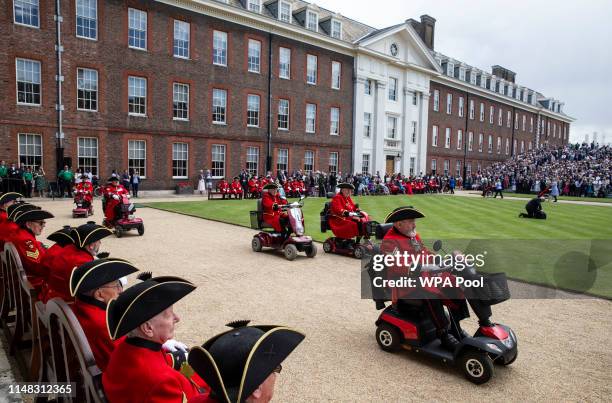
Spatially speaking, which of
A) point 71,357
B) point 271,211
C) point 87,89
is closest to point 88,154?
point 87,89

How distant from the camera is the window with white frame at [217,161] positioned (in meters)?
Result: 29.5

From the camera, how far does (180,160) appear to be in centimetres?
2806

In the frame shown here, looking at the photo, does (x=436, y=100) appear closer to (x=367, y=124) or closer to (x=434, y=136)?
(x=434, y=136)

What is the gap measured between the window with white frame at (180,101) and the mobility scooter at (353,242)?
19569 mm

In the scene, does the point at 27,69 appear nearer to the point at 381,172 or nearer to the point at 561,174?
the point at 381,172

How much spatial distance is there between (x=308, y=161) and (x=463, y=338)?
101 feet

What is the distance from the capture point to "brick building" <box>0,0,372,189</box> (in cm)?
2234

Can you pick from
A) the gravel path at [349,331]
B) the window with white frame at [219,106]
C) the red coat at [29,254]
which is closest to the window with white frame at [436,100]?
the window with white frame at [219,106]

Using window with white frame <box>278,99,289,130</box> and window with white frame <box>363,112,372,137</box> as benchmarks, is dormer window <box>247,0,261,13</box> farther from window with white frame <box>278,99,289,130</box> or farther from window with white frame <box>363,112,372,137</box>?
window with white frame <box>363,112,372,137</box>

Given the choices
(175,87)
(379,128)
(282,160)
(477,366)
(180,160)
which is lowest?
(477,366)

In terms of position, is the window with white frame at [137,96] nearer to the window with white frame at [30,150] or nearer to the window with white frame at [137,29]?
the window with white frame at [137,29]

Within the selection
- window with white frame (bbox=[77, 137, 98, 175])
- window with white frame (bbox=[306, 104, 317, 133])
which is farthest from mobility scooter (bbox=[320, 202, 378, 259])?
window with white frame (bbox=[306, 104, 317, 133])

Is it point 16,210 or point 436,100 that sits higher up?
point 436,100

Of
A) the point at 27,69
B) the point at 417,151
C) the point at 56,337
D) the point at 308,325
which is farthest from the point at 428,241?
the point at 417,151
